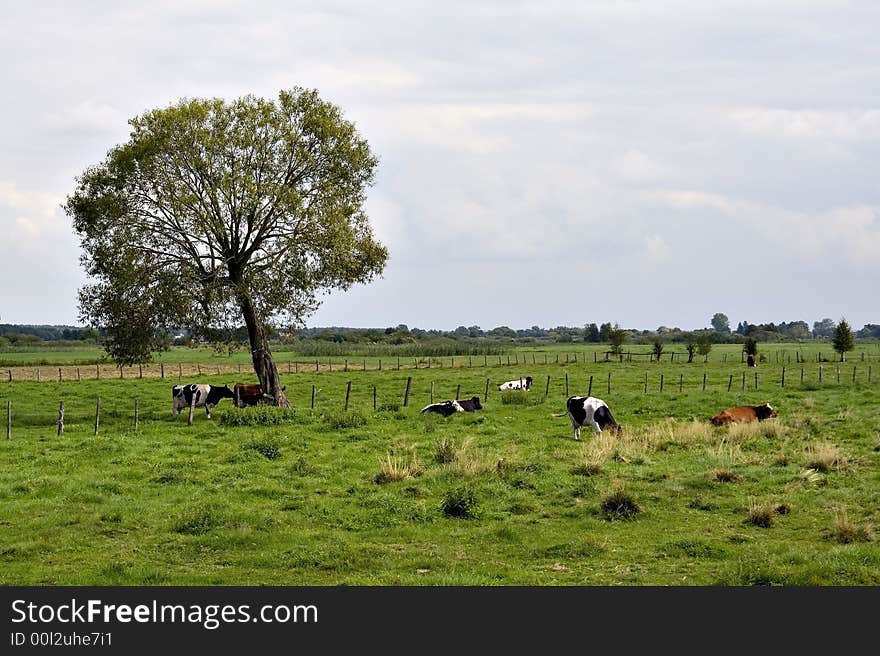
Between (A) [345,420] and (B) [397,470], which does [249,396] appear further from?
(B) [397,470]

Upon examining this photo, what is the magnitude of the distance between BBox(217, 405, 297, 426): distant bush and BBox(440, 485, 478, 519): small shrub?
15.1 meters

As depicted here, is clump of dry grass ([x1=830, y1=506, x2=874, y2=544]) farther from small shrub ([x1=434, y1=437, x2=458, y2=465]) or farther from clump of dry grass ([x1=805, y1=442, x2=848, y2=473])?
small shrub ([x1=434, y1=437, x2=458, y2=465])

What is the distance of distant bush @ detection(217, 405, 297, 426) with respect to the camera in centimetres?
3143

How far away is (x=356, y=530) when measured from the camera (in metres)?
15.9

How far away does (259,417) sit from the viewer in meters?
31.8

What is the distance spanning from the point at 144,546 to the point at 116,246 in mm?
22606

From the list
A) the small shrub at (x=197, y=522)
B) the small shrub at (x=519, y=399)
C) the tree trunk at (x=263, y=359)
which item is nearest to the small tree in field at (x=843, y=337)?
the small shrub at (x=519, y=399)

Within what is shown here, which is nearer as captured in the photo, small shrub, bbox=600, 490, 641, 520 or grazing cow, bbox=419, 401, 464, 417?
small shrub, bbox=600, 490, 641, 520

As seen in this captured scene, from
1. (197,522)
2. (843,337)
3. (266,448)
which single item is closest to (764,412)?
(266,448)

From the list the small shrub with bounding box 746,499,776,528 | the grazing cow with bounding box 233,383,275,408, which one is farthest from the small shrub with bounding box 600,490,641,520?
the grazing cow with bounding box 233,383,275,408

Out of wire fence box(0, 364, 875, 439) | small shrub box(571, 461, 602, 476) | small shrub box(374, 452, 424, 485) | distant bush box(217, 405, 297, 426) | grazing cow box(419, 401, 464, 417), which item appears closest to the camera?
small shrub box(374, 452, 424, 485)

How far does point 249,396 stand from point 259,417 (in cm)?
688

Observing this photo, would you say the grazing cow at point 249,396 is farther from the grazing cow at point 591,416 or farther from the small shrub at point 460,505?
the small shrub at point 460,505
